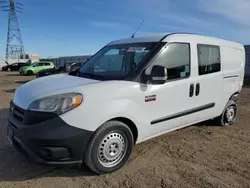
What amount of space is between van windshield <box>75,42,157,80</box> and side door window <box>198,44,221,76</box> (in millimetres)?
1046

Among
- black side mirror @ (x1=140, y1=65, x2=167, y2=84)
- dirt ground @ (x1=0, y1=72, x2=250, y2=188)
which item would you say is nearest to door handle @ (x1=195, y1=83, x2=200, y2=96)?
dirt ground @ (x1=0, y1=72, x2=250, y2=188)

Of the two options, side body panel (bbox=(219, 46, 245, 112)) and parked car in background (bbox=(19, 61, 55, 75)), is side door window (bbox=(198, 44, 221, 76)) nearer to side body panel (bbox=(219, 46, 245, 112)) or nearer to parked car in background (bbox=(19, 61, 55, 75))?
side body panel (bbox=(219, 46, 245, 112))

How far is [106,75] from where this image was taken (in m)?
3.47

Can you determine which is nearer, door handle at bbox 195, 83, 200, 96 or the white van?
the white van

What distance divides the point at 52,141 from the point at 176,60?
223cm

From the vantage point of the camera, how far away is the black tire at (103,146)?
9.29 ft

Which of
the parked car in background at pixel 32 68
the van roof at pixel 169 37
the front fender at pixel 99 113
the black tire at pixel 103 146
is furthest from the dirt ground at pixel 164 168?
the parked car in background at pixel 32 68

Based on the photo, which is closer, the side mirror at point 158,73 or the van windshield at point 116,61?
the side mirror at point 158,73

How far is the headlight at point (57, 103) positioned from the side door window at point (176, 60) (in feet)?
4.39

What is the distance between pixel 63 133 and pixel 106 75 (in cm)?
120

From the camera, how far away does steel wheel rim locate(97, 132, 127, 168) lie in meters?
2.97

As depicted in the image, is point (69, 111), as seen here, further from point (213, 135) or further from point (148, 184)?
point (213, 135)

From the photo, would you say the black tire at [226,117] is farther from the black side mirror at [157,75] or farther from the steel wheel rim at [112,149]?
the steel wheel rim at [112,149]

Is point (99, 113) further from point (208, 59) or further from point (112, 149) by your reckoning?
point (208, 59)
